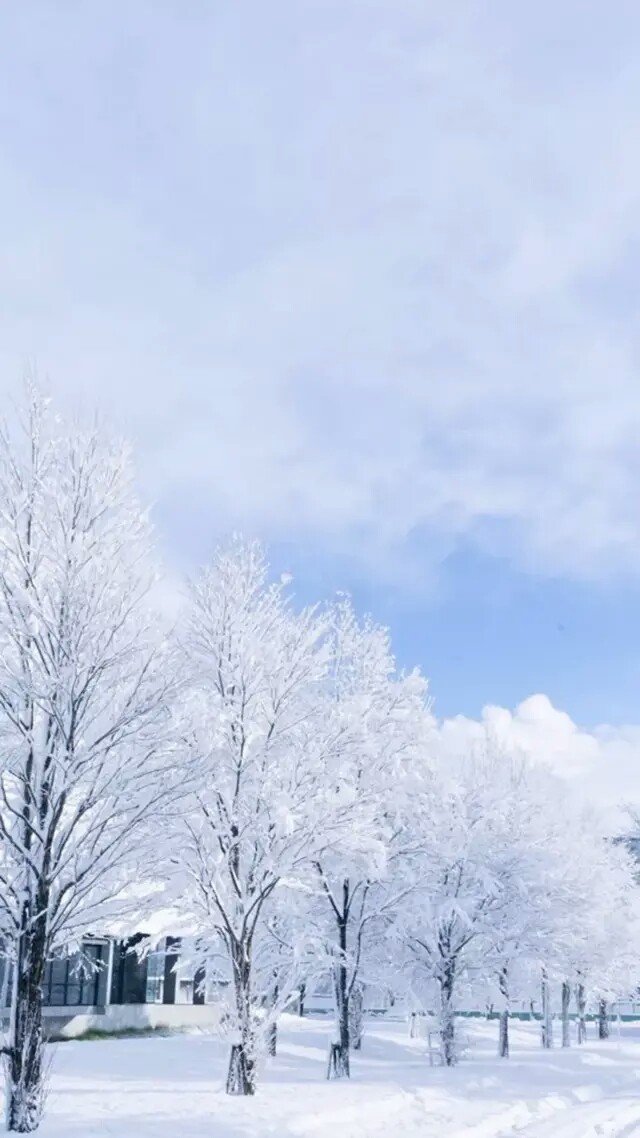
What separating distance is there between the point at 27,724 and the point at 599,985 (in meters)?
41.7

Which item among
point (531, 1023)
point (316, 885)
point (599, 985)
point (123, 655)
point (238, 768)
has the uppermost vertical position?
point (123, 655)

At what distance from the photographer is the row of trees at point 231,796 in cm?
1156

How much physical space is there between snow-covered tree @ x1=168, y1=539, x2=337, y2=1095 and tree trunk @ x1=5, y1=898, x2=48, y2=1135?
171 inches

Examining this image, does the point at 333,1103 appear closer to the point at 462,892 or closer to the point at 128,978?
the point at 462,892

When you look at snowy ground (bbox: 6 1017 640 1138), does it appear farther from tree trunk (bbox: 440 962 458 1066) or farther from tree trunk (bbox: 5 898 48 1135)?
tree trunk (bbox: 440 962 458 1066)

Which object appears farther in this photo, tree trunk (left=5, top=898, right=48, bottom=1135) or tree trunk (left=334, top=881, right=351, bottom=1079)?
tree trunk (left=334, top=881, right=351, bottom=1079)

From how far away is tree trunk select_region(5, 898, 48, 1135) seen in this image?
10.5 meters

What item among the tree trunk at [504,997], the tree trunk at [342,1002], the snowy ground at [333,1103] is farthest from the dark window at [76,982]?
the tree trunk at [342,1002]

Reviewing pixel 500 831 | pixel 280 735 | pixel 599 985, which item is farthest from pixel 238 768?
pixel 599 985

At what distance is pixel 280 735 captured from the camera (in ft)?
56.7

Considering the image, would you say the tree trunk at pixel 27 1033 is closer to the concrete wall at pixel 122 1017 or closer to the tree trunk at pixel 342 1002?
the tree trunk at pixel 342 1002

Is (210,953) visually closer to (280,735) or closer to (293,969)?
(293,969)

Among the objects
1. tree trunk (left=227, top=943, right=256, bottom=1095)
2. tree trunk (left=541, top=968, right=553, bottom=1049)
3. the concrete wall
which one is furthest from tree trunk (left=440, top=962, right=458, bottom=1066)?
tree trunk (left=541, top=968, right=553, bottom=1049)

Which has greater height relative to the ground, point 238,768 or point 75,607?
point 75,607
